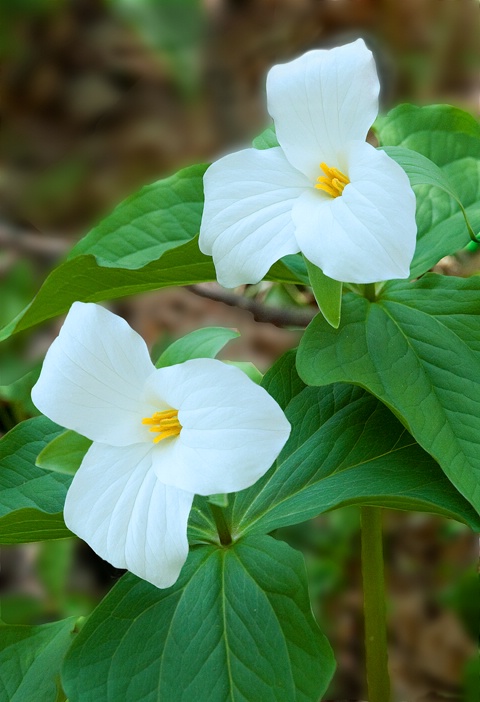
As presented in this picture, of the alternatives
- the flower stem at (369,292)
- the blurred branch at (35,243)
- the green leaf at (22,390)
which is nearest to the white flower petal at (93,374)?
the flower stem at (369,292)

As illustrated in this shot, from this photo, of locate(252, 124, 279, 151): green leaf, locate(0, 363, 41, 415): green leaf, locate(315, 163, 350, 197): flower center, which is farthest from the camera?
locate(0, 363, 41, 415): green leaf

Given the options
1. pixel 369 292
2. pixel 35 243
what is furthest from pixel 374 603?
pixel 35 243

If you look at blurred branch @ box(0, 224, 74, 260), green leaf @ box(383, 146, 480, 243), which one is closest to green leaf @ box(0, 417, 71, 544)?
green leaf @ box(383, 146, 480, 243)

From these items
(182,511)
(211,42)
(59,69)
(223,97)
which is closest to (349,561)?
(182,511)

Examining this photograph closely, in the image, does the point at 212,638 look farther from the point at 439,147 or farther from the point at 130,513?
the point at 439,147

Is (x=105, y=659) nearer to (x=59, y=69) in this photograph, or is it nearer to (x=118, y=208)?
(x=118, y=208)

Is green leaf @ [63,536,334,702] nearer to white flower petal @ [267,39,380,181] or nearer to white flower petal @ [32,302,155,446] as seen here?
white flower petal @ [32,302,155,446]

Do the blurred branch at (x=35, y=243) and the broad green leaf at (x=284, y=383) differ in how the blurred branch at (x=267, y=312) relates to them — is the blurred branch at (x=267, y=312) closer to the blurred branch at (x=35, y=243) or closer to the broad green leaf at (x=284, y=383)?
the broad green leaf at (x=284, y=383)
